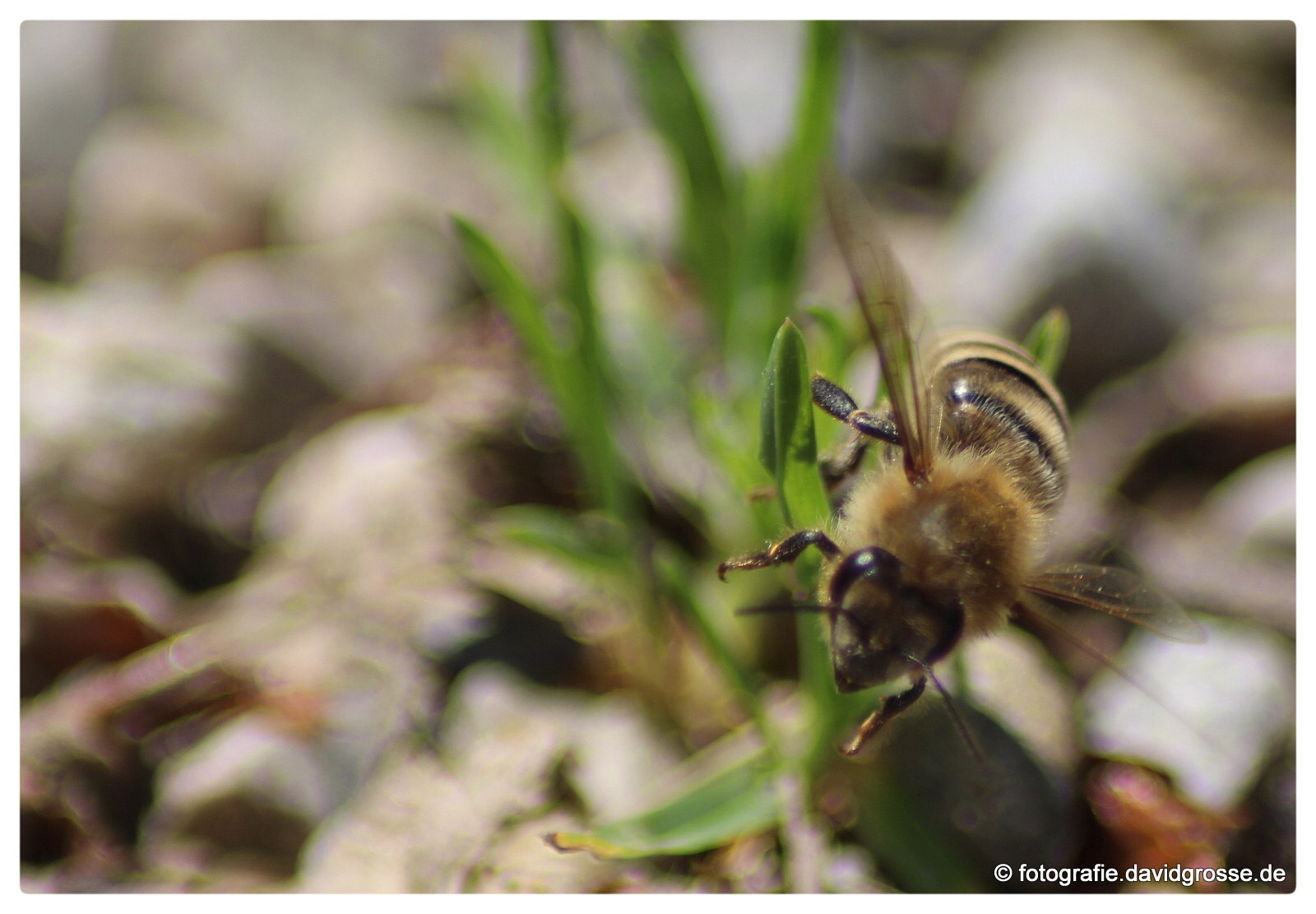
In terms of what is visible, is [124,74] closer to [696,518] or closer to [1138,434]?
[696,518]

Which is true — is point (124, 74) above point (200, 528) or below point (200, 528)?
above

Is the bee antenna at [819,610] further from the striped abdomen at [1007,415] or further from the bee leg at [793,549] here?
the striped abdomen at [1007,415]

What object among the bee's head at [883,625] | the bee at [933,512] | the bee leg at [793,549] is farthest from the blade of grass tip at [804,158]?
the bee's head at [883,625]

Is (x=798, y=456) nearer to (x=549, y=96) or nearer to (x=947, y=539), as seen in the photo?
(x=947, y=539)

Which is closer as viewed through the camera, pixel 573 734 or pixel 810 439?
pixel 810 439

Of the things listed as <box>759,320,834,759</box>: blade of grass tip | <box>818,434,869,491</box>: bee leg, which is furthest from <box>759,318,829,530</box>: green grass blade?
<box>818,434,869,491</box>: bee leg

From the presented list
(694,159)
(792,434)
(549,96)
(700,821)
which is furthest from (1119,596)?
(549,96)

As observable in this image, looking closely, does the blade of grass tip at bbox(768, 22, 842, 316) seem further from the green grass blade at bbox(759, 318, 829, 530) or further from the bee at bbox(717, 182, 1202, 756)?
the green grass blade at bbox(759, 318, 829, 530)

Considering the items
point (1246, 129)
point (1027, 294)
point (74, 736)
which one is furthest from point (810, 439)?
point (1246, 129)

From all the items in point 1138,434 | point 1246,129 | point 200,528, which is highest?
point 1246,129
